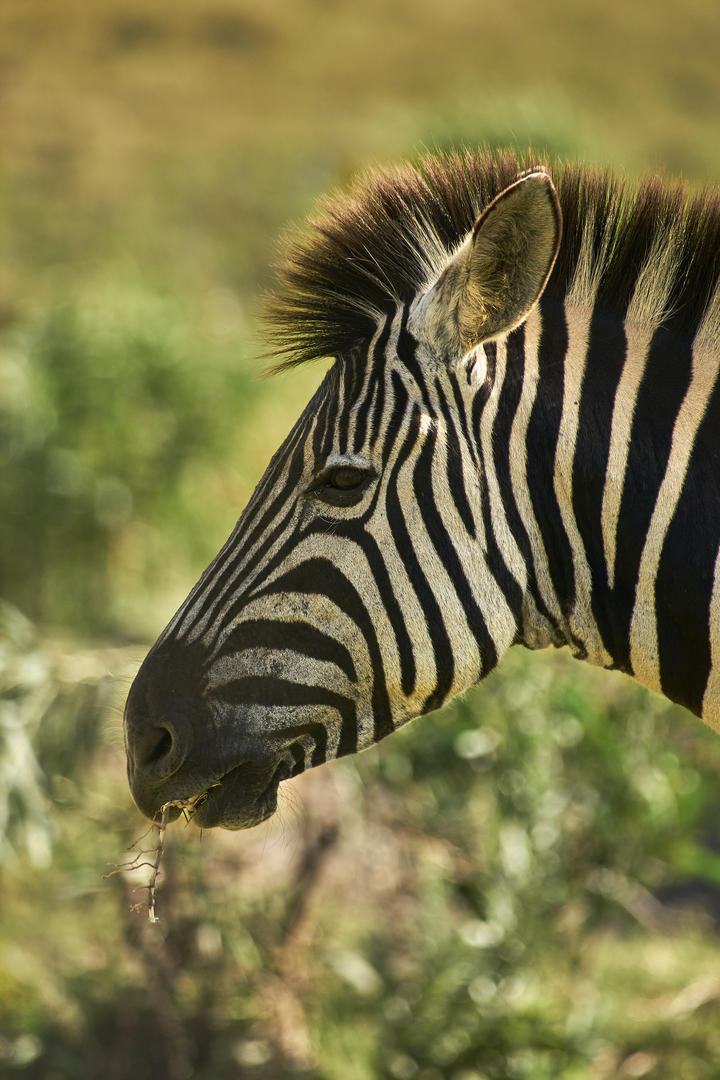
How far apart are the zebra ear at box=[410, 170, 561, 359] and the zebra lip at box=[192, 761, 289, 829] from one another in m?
1.00

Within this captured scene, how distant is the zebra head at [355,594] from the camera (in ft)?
7.18

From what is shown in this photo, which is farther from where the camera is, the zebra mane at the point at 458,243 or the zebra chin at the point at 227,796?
the zebra mane at the point at 458,243

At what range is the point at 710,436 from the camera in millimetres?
2225

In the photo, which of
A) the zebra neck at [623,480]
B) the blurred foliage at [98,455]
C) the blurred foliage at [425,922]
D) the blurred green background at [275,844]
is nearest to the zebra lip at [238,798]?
the blurred green background at [275,844]

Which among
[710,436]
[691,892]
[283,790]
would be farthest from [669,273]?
[691,892]

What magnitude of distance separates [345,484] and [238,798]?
715 millimetres

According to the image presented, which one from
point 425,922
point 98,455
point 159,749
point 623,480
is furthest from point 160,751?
point 98,455

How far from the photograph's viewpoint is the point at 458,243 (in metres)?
2.44

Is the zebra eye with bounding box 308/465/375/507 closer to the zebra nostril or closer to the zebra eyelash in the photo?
the zebra eyelash

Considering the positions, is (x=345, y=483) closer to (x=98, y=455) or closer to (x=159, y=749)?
(x=159, y=749)

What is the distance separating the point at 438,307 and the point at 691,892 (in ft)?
18.2

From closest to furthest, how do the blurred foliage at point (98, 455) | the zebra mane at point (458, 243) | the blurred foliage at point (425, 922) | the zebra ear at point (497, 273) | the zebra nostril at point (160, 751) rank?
the zebra ear at point (497, 273) → the zebra nostril at point (160, 751) → the zebra mane at point (458, 243) → the blurred foliage at point (425, 922) → the blurred foliage at point (98, 455)

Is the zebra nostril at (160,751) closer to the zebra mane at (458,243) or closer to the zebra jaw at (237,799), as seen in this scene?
the zebra jaw at (237,799)

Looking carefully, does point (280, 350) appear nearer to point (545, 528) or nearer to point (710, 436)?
point (545, 528)
